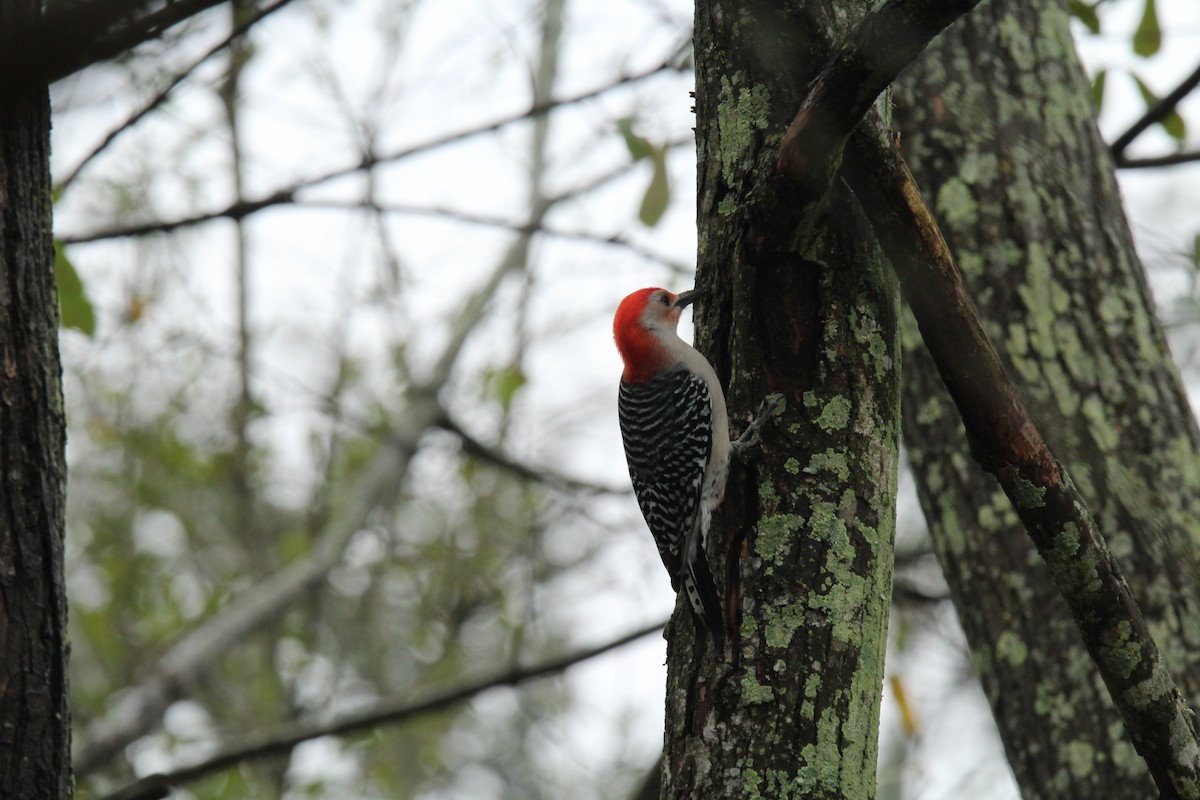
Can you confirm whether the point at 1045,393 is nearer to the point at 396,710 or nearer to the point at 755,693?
the point at 755,693

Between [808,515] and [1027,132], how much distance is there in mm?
2056

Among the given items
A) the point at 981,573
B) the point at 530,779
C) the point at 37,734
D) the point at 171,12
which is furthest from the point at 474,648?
the point at 171,12

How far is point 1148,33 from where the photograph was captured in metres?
4.87

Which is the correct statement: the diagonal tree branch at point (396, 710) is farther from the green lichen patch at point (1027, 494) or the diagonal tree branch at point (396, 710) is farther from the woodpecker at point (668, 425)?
the green lichen patch at point (1027, 494)

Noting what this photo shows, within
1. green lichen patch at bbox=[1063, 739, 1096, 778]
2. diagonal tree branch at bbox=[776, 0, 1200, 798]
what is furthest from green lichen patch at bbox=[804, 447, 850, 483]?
green lichen patch at bbox=[1063, 739, 1096, 778]

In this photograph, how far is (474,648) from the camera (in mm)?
10828

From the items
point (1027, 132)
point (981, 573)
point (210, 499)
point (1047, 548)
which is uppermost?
point (210, 499)

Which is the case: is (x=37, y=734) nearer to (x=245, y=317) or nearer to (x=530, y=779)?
(x=245, y=317)

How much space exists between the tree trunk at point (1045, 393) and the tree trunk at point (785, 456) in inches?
39.2

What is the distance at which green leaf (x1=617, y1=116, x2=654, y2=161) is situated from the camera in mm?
4996

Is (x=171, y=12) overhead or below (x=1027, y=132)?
below

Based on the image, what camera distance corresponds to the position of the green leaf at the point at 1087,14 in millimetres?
5090

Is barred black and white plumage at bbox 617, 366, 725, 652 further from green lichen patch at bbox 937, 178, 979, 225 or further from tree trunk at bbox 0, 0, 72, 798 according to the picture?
tree trunk at bbox 0, 0, 72, 798

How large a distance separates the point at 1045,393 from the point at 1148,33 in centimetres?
210
